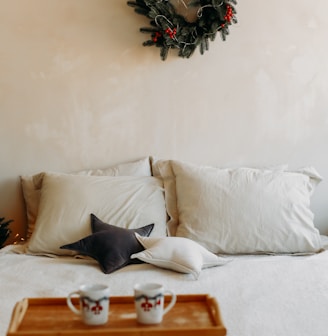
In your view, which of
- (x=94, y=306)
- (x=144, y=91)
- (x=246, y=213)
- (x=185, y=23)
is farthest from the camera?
(x=144, y=91)

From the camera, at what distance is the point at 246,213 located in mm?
2396

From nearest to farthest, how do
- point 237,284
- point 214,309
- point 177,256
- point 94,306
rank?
1. point 94,306
2. point 214,309
3. point 237,284
4. point 177,256

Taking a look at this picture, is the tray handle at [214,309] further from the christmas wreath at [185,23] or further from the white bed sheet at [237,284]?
the christmas wreath at [185,23]

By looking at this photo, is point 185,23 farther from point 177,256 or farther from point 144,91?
point 177,256

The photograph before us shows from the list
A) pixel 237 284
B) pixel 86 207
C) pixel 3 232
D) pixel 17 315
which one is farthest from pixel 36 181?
Answer: pixel 17 315

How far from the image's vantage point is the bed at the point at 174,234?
6.33 ft

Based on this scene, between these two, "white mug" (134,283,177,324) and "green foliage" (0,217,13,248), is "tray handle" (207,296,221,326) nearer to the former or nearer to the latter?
"white mug" (134,283,177,324)

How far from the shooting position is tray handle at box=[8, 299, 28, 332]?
1.26m

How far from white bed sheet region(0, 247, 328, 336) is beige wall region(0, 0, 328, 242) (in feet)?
2.28

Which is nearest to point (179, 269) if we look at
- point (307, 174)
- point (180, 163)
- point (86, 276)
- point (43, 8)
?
point (86, 276)

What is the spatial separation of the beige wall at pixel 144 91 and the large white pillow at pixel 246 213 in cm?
36

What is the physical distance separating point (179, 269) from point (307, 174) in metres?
1.06

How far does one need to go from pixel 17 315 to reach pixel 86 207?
112 centimetres

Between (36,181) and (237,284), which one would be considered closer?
(237,284)
